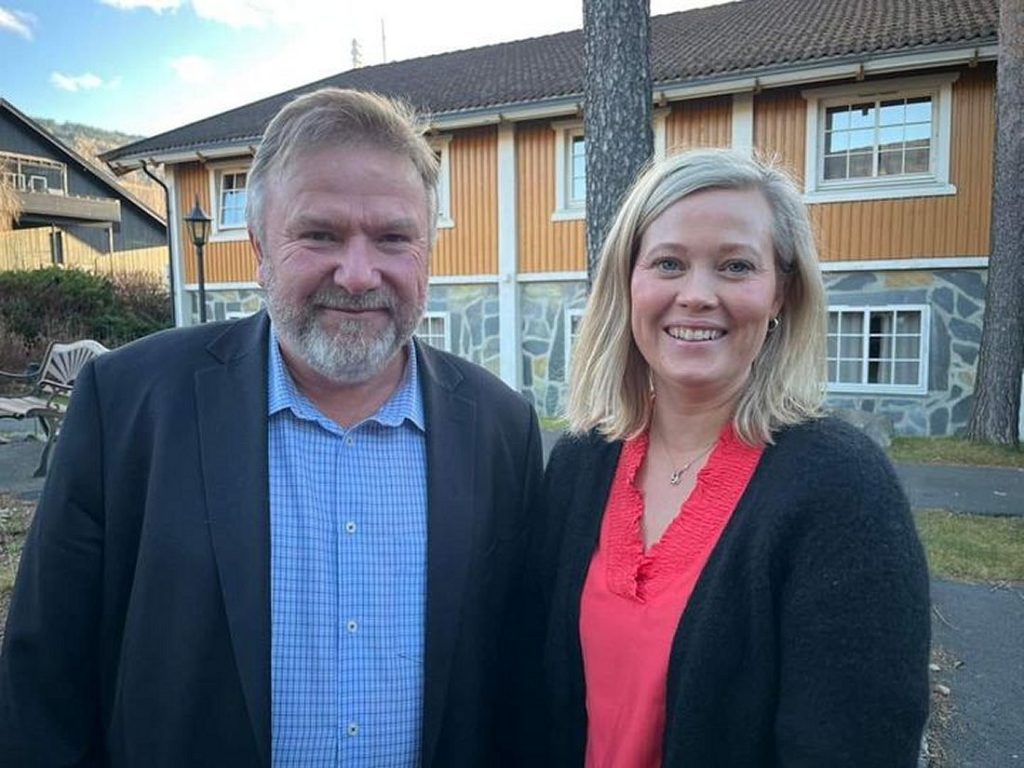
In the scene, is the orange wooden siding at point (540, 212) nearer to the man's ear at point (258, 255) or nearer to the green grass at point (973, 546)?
the green grass at point (973, 546)

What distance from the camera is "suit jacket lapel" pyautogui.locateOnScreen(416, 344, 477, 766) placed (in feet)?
5.46

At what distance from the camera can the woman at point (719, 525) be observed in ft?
4.26

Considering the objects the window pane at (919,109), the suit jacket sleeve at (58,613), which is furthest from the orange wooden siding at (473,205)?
the suit jacket sleeve at (58,613)

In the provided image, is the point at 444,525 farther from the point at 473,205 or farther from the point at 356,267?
the point at 473,205

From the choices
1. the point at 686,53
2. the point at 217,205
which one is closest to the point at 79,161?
the point at 217,205

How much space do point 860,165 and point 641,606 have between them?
10.0 metres

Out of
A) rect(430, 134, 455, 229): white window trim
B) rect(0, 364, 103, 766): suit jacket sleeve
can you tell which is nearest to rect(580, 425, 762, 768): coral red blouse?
rect(0, 364, 103, 766): suit jacket sleeve

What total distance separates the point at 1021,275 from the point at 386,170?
8683 mm

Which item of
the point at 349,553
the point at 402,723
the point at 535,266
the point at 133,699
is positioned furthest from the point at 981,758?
the point at 535,266

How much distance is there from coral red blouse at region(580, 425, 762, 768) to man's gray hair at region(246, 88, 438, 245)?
93 cm

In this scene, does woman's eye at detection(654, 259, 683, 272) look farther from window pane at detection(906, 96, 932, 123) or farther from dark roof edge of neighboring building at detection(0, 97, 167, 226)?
dark roof edge of neighboring building at detection(0, 97, 167, 226)

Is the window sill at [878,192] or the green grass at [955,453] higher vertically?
the window sill at [878,192]

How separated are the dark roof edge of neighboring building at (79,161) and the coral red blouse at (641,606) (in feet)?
93.8

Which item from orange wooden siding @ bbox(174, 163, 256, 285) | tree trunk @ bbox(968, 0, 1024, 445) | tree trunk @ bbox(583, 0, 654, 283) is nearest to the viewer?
tree trunk @ bbox(583, 0, 654, 283)
